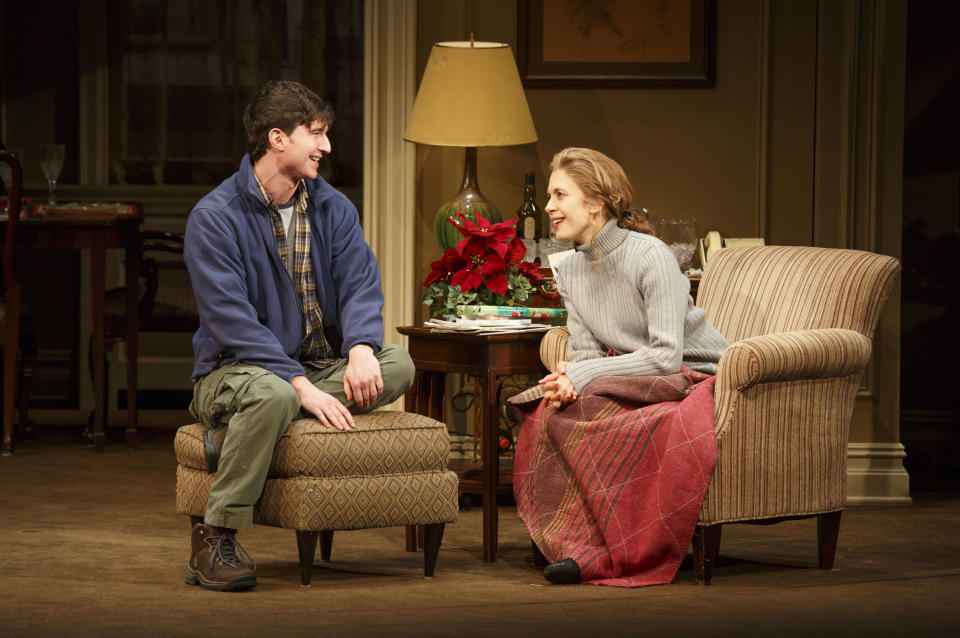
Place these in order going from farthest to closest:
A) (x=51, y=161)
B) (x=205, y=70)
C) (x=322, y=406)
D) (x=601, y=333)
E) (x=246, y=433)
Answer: (x=205, y=70) < (x=51, y=161) < (x=601, y=333) < (x=322, y=406) < (x=246, y=433)

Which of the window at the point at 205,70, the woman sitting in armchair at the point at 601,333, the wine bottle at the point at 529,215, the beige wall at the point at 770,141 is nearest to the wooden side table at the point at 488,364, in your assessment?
the woman sitting in armchair at the point at 601,333

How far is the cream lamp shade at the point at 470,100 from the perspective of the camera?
4.35m

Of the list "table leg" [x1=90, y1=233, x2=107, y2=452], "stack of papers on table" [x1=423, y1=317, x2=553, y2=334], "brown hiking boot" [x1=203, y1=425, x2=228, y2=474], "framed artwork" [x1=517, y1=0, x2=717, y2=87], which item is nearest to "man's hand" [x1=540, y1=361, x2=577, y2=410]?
"stack of papers on table" [x1=423, y1=317, x2=553, y2=334]

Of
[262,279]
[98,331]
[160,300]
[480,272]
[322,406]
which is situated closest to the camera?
[322,406]

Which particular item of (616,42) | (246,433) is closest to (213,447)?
(246,433)

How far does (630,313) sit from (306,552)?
3.19ft

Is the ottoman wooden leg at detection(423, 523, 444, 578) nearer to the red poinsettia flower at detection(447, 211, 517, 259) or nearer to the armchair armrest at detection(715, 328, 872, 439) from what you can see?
the armchair armrest at detection(715, 328, 872, 439)

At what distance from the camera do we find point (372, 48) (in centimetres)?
468

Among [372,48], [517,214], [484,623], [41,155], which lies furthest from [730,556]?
[41,155]

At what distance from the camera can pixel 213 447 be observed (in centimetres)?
319

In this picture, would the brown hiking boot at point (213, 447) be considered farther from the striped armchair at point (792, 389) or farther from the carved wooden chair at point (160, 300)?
the carved wooden chair at point (160, 300)

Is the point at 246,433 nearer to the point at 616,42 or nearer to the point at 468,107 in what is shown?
the point at 468,107

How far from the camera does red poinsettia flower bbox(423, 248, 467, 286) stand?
3.81 meters

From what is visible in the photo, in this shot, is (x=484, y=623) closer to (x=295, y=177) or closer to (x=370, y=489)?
(x=370, y=489)
